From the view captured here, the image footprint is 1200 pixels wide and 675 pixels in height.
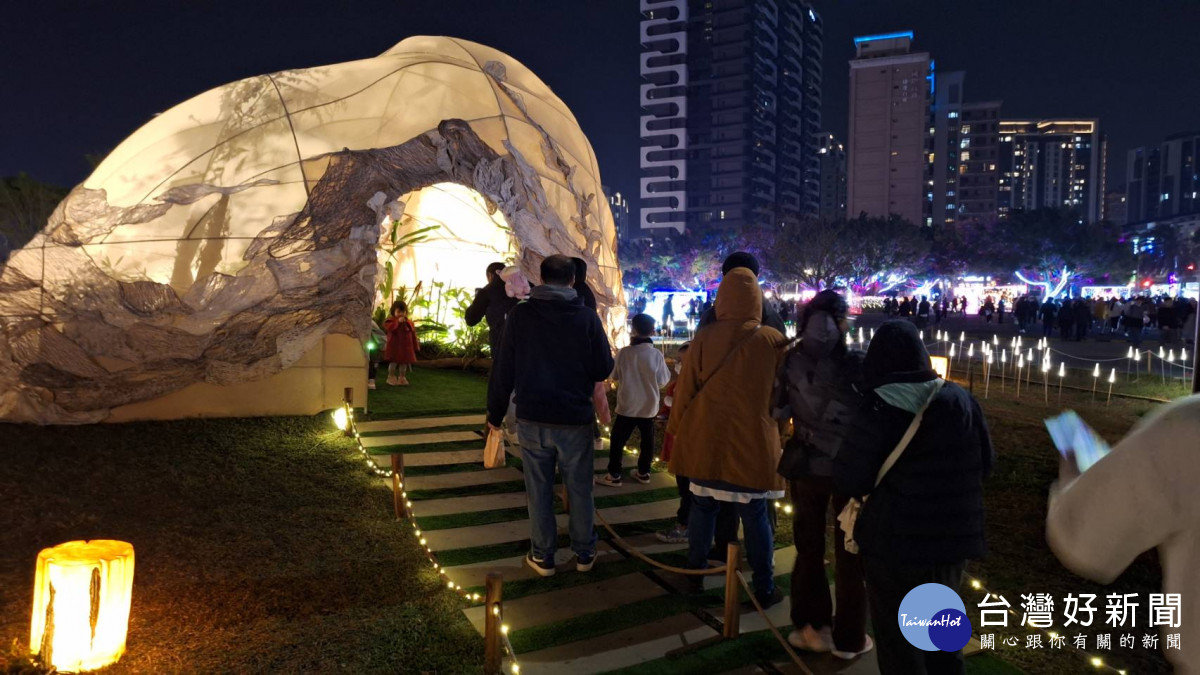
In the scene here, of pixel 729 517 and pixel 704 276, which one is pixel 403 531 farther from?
pixel 704 276

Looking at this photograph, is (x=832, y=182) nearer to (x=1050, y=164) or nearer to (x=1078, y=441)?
(x=1050, y=164)

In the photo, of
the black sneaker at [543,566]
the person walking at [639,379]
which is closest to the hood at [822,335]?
the black sneaker at [543,566]

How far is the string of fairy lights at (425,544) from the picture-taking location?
11.2 ft

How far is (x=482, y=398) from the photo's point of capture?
10.0 m

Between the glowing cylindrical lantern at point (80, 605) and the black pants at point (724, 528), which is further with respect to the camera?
the black pants at point (724, 528)

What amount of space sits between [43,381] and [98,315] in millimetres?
995

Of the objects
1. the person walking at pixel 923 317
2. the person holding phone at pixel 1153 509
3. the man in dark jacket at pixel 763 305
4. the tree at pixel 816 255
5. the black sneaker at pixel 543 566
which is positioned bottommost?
the black sneaker at pixel 543 566

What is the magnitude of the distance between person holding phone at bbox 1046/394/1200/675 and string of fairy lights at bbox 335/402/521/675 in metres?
2.50

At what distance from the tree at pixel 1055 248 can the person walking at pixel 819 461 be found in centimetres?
5848

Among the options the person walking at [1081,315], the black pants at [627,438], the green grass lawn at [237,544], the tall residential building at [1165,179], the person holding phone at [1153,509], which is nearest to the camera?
the person holding phone at [1153,509]

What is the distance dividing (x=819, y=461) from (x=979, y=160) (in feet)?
407

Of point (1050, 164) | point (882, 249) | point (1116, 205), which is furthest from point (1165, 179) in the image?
point (882, 249)

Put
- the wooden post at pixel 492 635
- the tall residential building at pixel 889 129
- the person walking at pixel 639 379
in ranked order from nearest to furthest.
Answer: the wooden post at pixel 492 635 → the person walking at pixel 639 379 → the tall residential building at pixel 889 129

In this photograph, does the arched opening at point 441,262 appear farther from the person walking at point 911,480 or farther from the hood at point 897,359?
the person walking at point 911,480
